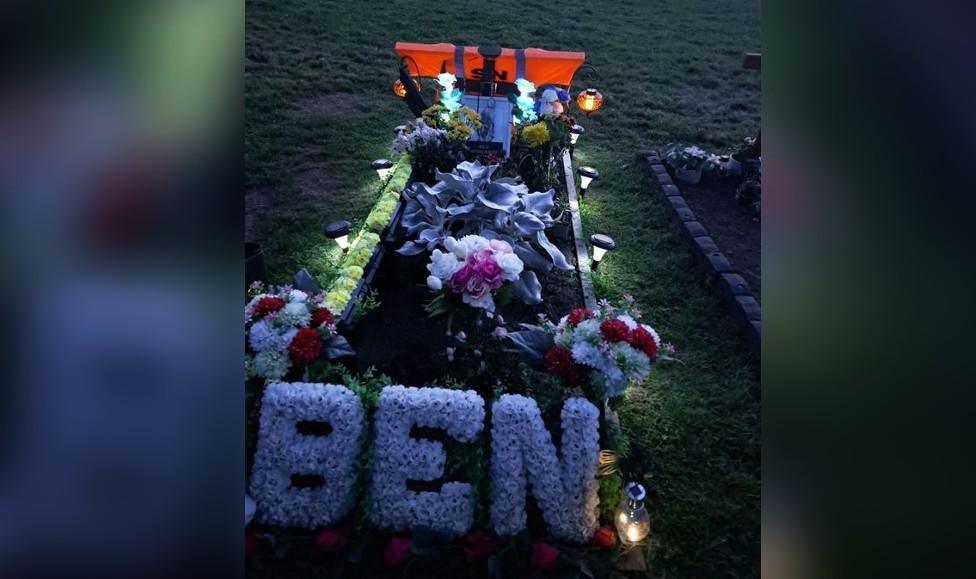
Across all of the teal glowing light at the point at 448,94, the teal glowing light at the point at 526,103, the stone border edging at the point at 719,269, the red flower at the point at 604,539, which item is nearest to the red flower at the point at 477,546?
the red flower at the point at 604,539

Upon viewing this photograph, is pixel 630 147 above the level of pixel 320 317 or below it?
above

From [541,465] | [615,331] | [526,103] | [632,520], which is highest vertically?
[526,103]

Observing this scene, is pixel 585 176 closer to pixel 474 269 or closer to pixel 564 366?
pixel 474 269

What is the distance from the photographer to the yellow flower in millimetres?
6836

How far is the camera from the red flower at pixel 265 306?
11.8ft

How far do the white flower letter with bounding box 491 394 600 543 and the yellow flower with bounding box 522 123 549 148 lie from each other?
4.25 m

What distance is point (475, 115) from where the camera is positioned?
23.0ft

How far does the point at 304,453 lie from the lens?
10.3 feet

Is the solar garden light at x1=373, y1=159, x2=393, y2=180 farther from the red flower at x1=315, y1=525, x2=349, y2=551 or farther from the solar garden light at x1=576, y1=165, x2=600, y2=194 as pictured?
the red flower at x1=315, y1=525, x2=349, y2=551

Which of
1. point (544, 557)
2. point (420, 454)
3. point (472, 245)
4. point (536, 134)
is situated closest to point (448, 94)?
point (536, 134)

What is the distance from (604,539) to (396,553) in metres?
1.07

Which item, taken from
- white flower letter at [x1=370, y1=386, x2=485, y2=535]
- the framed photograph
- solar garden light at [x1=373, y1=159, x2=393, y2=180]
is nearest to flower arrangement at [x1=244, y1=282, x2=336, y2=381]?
white flower letter at [x1=370, y1=386, x2=485, y2=535]
